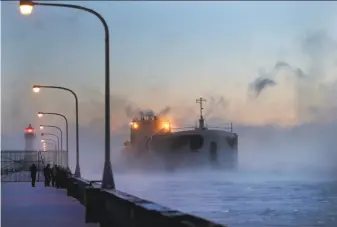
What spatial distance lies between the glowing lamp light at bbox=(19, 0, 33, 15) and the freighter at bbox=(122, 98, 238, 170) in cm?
11179

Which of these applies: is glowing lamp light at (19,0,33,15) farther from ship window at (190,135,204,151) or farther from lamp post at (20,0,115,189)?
ship window at (190,135,204,151)

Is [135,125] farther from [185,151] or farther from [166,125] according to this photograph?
[185,151]

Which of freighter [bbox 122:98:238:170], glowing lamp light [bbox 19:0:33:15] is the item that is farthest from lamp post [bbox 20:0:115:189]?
freighter [bbox 122:98:238:170]

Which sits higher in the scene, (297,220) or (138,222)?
(138,222)

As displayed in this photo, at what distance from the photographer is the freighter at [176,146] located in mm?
131000

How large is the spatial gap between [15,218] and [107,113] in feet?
14.9

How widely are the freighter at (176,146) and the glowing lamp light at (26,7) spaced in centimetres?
11179

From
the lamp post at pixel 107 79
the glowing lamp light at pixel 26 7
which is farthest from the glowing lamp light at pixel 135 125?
the glowing lamp light at pixel 26 7

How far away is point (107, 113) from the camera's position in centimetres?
2044

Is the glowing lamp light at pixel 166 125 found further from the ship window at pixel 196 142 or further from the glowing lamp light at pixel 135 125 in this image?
the ship window at pixel 196 142

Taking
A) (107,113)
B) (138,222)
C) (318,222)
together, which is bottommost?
(318,222)

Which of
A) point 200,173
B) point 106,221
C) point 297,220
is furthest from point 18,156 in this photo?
point 106,221

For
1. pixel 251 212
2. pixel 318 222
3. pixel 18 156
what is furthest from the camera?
pixel 18 156

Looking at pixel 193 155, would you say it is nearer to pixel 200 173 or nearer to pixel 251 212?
pixel 200 173
